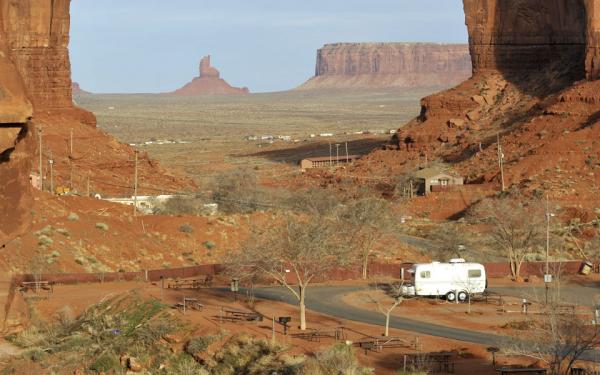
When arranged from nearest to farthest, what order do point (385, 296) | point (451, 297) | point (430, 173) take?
point (451, 297), point (385, 296), point (430, 173)

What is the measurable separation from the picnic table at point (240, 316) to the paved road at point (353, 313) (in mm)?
2600

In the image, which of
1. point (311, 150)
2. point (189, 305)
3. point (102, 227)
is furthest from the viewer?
point (311, 150)

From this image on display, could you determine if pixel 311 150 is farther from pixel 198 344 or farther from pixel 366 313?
pixel 198 344

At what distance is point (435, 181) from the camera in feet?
315

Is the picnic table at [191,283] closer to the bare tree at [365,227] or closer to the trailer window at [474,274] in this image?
the bare tree at [365,227]

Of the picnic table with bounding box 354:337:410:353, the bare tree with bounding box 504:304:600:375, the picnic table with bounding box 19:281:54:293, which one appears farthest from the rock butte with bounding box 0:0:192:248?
the bare tree with bounding box 504:304:600:375

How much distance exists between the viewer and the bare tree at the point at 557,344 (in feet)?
103

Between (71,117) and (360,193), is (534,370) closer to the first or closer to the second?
(360,193)

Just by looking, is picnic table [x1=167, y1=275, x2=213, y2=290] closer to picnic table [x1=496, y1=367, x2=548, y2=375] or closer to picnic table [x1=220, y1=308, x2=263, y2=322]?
picnic table [x1=220, y1=308, x2=263, y2=322]

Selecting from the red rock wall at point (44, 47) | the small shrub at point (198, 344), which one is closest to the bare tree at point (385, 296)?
the small shrub at point (198, 344)

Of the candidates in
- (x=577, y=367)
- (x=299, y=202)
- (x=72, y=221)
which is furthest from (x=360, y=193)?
Answer: (x=577, y=367)

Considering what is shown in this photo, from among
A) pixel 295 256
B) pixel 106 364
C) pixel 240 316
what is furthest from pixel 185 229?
pixel 106 364

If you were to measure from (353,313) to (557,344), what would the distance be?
1352 centimetres

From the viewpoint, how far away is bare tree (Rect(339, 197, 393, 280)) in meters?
56.8
